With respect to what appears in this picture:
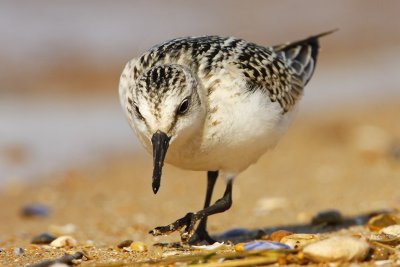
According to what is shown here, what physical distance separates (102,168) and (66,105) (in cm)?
243

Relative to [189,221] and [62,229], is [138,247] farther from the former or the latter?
[62,229]

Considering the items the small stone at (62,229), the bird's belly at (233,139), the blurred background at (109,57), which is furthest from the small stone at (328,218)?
the blurred background at (109,57)

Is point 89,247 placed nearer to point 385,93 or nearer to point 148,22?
point 385,93

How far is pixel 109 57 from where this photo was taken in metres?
12.3

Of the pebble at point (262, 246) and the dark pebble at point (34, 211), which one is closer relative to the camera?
the pebble at point (262, 246)

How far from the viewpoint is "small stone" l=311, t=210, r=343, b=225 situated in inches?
218

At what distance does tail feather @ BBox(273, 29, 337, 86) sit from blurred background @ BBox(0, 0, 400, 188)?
291 cm

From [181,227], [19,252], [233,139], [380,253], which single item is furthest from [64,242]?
[380,253]

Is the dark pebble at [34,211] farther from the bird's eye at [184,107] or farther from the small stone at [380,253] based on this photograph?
the small stone at [380,253]

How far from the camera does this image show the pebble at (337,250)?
3711mm

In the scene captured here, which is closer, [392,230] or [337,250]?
[337,250]

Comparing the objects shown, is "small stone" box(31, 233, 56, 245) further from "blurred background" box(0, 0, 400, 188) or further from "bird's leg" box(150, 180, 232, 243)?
"blurred background" box(0, 0, 400, 188)

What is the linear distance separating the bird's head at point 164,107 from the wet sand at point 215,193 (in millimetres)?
645

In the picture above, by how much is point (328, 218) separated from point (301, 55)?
1.33m
